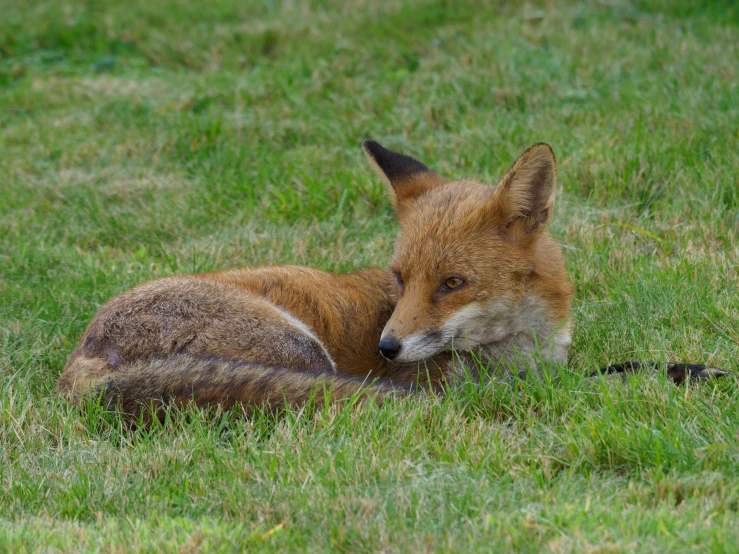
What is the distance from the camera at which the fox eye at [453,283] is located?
4.70 meters

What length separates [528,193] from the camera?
192 inches

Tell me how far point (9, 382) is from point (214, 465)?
1683mm

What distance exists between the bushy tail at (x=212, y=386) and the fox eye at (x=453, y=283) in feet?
2.18

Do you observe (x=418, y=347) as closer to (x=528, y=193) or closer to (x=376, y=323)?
(x=376, y=323)

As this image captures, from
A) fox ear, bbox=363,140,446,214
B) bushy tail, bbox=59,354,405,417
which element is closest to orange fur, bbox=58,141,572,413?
bushy tail, bbox=59,354,405,417

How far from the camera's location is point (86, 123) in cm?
984

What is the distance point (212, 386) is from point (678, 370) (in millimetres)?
2368

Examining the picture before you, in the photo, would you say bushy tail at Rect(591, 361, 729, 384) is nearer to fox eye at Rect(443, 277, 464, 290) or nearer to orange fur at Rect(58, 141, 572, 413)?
orange fur at Rect(58, 141, 572, 413)

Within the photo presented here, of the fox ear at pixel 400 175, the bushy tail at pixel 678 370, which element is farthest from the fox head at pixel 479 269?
the bushy tail at pixel 678 370

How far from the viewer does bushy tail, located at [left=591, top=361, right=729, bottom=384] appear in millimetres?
4383

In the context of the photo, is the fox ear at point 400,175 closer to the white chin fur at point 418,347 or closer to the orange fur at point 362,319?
the orange fur at point 362,319

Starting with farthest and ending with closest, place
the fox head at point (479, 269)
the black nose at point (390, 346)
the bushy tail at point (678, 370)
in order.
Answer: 1. the fox head at point (479, 269)
2. the black nose at point (390, 346)
3. the bushy tail at point (678, 370)

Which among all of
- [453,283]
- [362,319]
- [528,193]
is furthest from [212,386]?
[528,193]

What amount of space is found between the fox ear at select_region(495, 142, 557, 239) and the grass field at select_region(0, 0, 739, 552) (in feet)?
2.79
